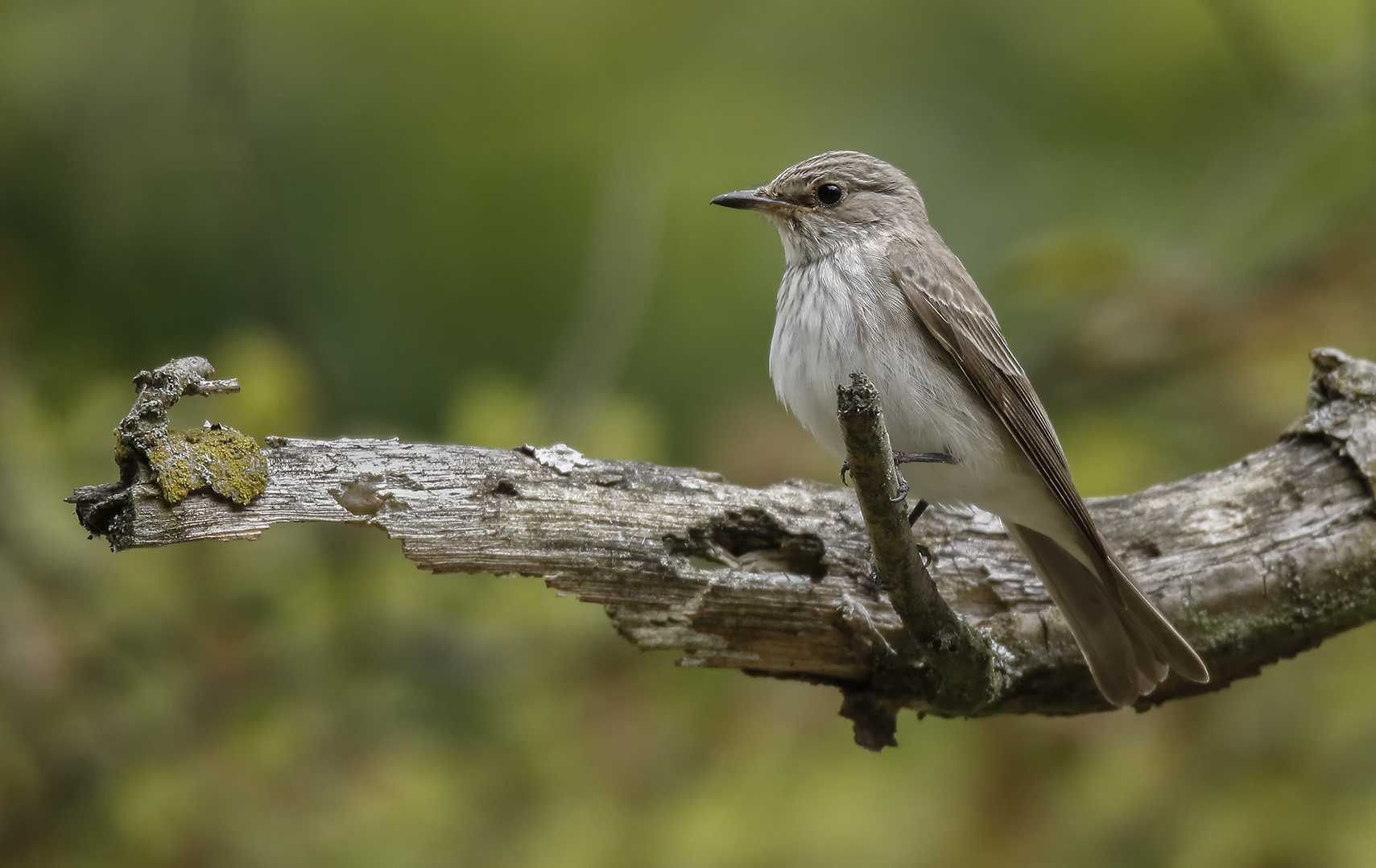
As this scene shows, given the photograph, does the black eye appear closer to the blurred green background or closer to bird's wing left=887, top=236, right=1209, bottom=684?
bird's wing left=887, top=236, right=1209, bottom=684

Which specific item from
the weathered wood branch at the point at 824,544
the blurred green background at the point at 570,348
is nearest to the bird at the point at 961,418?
the weathered wood branch at the point at 824,544

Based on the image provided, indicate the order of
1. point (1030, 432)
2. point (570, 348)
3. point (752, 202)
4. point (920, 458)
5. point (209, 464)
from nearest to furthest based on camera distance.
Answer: point (209, 464) → point (920, 458) → point (1030, 432) → point (752, 202) → point (570, 348)

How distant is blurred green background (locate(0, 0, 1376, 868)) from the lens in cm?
521

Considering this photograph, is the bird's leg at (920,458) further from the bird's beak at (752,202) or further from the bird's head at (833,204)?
the bird's beak at (752,202)

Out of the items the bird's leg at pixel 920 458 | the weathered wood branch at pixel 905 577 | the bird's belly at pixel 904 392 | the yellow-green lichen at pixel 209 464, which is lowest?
the weathered wood branch at pixel 905 577

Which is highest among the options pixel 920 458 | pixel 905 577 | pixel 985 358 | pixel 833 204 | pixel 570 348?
pixel 570 348

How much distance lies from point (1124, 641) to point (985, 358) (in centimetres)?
98

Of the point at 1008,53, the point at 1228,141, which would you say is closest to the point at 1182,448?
the point at 1228,141

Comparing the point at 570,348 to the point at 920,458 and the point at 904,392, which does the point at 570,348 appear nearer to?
the point at 904,392

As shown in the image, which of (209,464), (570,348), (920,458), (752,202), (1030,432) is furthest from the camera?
(570,348)

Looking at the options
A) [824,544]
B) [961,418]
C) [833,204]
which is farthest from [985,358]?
[833,204]

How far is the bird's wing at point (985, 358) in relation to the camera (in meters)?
3.78

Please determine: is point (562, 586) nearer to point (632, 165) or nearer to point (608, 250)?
point (608, 250)

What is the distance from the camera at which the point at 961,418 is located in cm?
393
